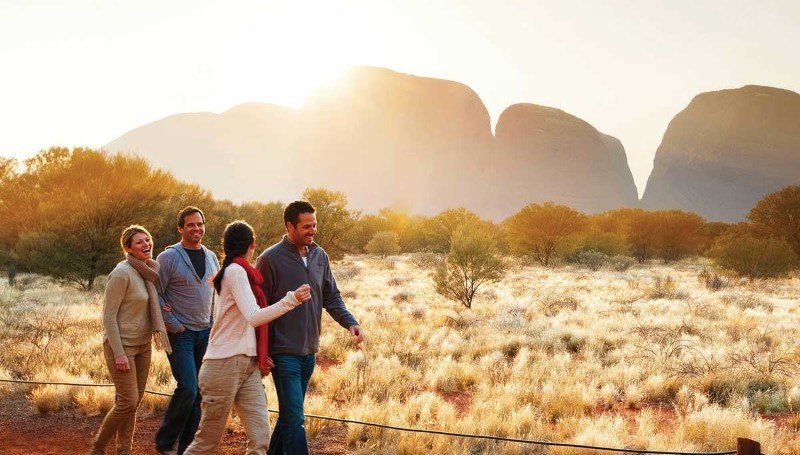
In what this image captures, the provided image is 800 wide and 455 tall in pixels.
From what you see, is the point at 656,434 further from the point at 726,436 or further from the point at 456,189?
the point at 456,189

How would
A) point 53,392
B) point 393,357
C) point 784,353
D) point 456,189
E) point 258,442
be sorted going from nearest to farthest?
point 258,442 < point 53,392 < point 393,357 < point 784,353 < point 456,189

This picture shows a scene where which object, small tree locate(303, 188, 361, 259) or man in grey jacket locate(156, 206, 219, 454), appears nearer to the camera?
man in grey jacket locate(156, 206, 219, 454)

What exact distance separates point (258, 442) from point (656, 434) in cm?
449

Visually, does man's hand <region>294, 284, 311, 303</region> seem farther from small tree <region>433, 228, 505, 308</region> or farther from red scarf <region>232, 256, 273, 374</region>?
small tree <region>433, 228, 505, 308</region>

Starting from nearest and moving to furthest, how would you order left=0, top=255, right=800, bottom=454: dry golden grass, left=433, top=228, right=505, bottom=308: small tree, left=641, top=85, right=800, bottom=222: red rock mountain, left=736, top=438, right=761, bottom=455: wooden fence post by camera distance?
left=736, top=438, right=761, bottom=455: wooden fence post
left=0, top=255, right=800, bottom=454: dry golden grass
left=433, top=228, right=505, bottom=308: small tree
left=641, top=85, right=800, bottom=222: red rock mountain

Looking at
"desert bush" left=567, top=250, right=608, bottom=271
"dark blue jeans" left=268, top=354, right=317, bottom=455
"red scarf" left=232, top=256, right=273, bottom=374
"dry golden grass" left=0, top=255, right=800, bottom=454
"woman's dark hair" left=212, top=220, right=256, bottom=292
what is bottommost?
"dry golden grass" left=0, top=255, right=800, bottom=454

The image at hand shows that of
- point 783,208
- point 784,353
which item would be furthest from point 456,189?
point 784,353

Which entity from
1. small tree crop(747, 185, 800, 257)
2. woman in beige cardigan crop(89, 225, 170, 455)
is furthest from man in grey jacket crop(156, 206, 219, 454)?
small tree crop(747, 185, 800, 257)

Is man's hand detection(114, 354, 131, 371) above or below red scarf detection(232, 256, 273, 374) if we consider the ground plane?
below

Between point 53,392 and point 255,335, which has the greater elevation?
point 255,335

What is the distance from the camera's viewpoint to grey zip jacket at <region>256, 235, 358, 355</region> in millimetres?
3906

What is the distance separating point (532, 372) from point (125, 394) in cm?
605

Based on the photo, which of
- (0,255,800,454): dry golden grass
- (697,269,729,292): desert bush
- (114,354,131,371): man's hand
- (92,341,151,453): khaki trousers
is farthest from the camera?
(697,269,729,292): desert bush

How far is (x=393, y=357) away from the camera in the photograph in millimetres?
9758
